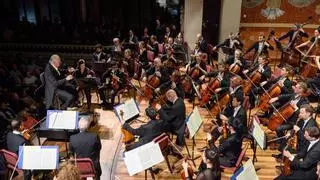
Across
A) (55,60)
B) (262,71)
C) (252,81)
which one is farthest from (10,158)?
(262,71)

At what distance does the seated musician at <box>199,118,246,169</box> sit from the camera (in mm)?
5934

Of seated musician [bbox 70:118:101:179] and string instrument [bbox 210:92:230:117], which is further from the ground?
seated musician [bbox 70:118:101:179]

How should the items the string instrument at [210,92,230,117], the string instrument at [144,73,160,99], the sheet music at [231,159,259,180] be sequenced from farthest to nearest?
the string instrument at [144,73,160,99] → the string instrument at [210,92,230,117] → the sheet music at [231,159,259,180]

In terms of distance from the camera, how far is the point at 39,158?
5.12 meters

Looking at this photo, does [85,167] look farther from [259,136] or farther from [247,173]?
[259,136]

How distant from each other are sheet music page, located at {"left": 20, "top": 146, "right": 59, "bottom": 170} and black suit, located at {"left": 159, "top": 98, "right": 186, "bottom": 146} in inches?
96.1

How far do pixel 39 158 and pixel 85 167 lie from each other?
63 cm

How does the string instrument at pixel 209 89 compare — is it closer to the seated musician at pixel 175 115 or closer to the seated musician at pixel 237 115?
the seated musician at pixel 175 115

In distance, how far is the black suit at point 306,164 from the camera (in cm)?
505

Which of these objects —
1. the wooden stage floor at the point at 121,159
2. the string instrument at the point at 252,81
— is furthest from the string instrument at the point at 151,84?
the string instrument at the point at 252,81

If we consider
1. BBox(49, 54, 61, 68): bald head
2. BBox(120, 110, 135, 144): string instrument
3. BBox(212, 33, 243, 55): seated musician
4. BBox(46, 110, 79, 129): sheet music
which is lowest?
BBox(120, 110, 135, 144): string instrument

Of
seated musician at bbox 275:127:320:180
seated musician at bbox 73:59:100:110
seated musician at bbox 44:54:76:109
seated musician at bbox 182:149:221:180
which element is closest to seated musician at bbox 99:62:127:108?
seated musician at bbox 73:59:100:110

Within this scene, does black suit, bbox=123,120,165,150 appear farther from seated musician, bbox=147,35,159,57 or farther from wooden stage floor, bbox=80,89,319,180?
Result: seated musician, bbox=147,35,159,57

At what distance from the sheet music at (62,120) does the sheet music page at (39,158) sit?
1205 mm
